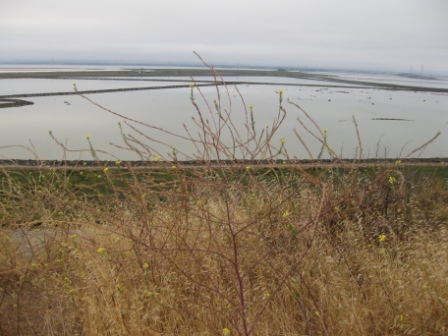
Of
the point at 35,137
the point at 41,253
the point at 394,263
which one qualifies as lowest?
the point at 35,137

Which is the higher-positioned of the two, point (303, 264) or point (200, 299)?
point (303, 264)

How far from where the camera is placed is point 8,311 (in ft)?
8.64

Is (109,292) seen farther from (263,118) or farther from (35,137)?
(263,118)

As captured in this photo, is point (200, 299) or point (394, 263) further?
point (394, 263)

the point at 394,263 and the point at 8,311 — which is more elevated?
the point at 394,263

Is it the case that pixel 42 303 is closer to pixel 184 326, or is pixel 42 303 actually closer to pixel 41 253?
pixel 41 253

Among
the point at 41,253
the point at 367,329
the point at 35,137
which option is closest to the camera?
the point at 367,329

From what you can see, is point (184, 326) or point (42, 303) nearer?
point (184, 326)

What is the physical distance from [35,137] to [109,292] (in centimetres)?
1306

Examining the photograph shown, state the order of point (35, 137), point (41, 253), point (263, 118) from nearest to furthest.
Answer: point (41, 253)
point (35, 137)
point (263, 118)

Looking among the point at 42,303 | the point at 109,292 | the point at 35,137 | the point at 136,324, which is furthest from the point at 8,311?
the point at 35,137

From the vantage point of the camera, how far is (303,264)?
2.71m

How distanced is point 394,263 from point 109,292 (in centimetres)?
198

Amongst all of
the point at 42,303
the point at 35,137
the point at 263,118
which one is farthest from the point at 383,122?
the point at 42,303
